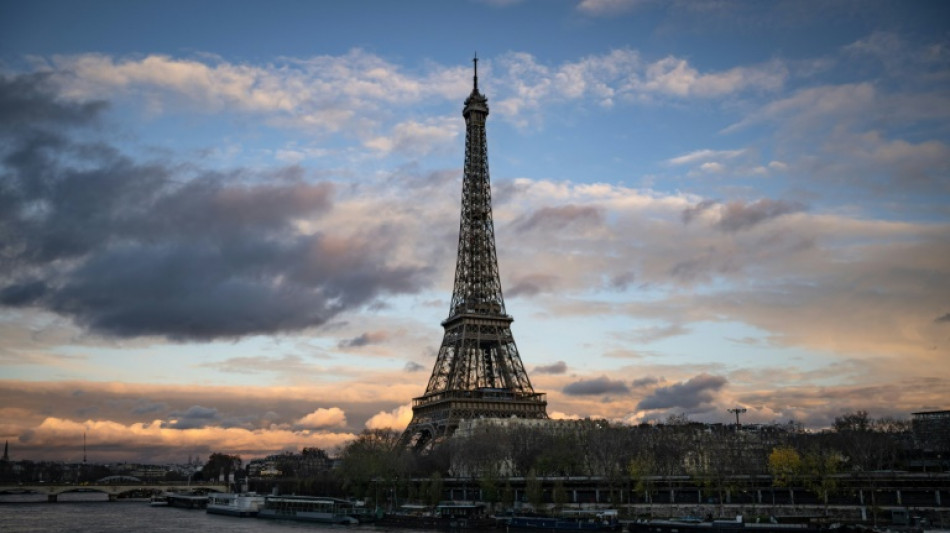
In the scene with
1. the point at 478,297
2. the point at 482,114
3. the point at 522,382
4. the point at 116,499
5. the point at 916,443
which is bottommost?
the point at 116,499

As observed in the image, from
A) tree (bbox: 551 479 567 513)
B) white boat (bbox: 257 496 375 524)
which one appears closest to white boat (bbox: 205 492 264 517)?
white boat (bbox: 257 496 375 524)

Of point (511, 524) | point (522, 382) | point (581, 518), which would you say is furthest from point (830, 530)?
point (522, 382)

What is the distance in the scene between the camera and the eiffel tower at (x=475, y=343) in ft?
401

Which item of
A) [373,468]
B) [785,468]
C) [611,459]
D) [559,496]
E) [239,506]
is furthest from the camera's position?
[239,506]

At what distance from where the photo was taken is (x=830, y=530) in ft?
203

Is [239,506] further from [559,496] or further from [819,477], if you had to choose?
[819,477]

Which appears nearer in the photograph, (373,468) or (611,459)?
(611,459)

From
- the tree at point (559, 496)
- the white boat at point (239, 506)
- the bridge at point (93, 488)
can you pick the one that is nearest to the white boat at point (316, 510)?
the white boat at point (239, 506)

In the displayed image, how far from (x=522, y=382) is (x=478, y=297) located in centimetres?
1499

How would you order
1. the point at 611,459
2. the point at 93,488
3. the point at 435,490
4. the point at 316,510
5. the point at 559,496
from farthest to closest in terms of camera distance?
the point at 93,488
the point at 316,510
the point at 435,490
the point at 611,459
the point at 559,496

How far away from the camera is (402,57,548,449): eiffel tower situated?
122 meters

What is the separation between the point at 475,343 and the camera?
12594cm

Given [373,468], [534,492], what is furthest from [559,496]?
[373,468]

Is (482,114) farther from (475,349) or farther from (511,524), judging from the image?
(511,524)
